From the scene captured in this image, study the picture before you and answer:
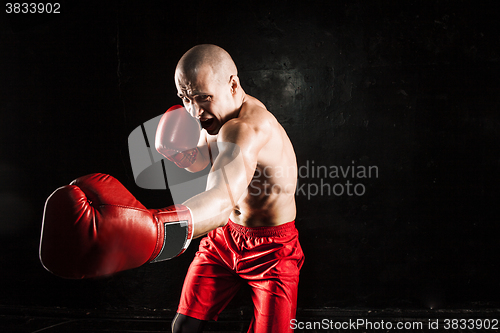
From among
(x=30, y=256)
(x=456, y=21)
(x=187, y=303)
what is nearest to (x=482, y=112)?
(x=456, y=21)

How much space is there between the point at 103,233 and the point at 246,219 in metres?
0.72

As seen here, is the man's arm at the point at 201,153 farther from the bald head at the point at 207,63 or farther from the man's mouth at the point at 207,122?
the bald head at the point at 207,63

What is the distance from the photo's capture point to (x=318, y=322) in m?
2.21

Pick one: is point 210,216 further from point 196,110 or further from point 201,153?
point 201,153

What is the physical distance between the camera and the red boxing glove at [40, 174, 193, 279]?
67 cm

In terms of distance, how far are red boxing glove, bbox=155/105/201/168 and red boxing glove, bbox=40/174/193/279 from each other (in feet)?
2.51

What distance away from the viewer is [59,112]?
7.55ft

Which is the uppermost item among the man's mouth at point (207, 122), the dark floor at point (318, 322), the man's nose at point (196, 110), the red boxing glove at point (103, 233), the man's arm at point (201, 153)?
the man's nose at point (196, 110)

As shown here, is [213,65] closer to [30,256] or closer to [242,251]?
[242,251]

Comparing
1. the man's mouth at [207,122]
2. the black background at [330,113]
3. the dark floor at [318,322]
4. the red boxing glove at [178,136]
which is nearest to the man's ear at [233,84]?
the man's mouth at [207,122]

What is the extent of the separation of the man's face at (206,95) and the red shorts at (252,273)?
516mm

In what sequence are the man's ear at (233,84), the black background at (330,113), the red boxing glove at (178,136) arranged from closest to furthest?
1. the man's ear at (233,84)
2. the red boxing glove at (178,136)
3. the black background at (330,113)

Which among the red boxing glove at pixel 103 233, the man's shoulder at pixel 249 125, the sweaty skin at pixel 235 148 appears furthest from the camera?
the man's shoulder at pixel 249 125

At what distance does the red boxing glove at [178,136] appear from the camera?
1.53m
